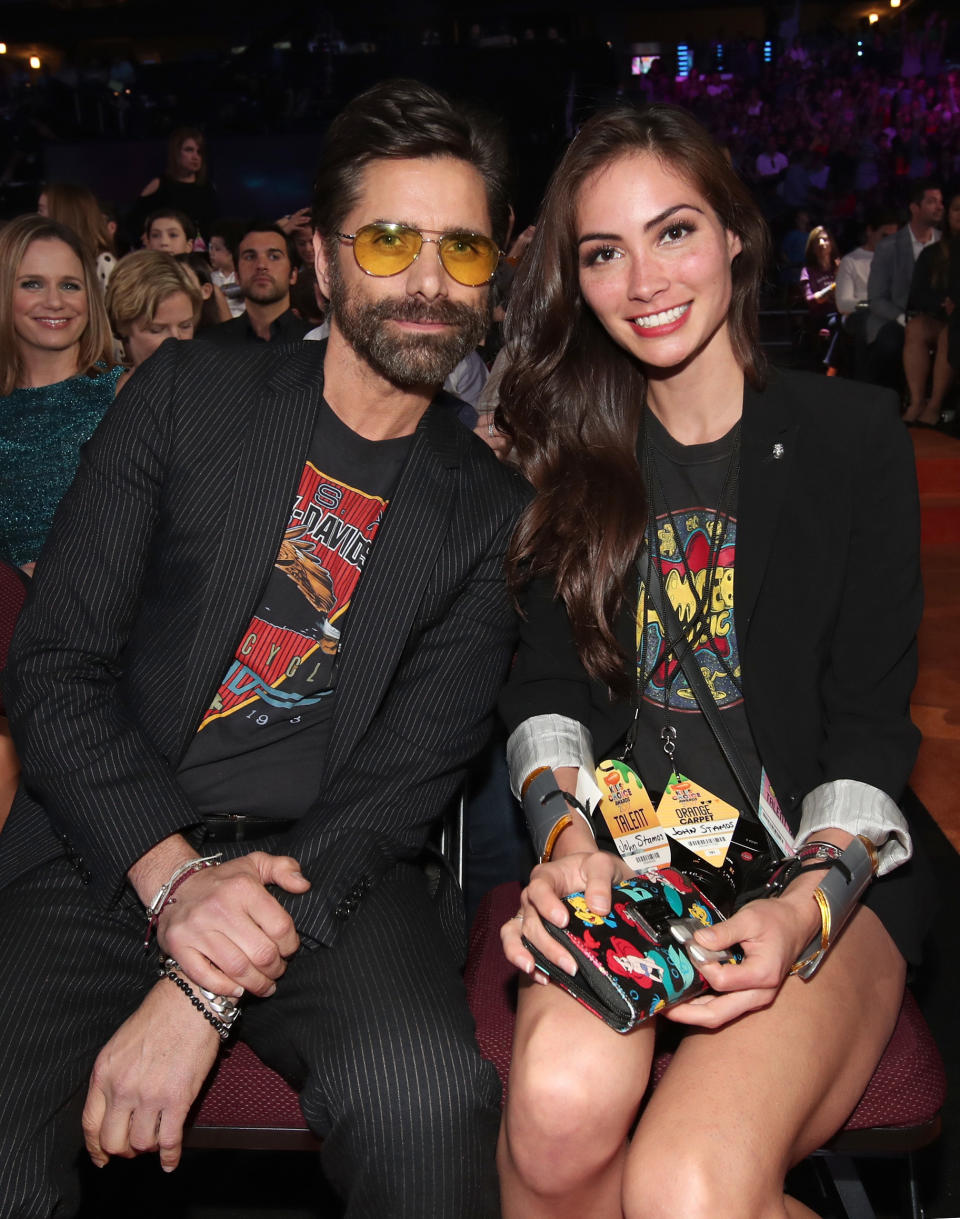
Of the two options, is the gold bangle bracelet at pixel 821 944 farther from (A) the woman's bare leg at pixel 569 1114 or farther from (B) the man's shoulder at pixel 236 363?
(B) the man's shoulder at pixel 236 363

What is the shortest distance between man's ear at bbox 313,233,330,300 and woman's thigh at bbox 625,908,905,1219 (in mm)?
1533

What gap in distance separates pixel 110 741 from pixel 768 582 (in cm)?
114

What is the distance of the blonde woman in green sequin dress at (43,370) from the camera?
3.40 meters

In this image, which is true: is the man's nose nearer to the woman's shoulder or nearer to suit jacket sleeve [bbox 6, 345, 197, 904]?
suit jacket sleeve [bbox 6, 345, 197, 904]

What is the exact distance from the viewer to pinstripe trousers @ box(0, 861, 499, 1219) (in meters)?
1.60

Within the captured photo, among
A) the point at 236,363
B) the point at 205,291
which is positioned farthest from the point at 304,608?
the point at 205,291

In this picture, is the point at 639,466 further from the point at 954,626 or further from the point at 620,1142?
the point at 954,626

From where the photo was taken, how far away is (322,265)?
2.35 metres

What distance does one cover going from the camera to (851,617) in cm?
201

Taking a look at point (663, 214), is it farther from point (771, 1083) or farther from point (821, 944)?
point (771, 1083)

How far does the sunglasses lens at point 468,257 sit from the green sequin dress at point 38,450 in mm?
1645

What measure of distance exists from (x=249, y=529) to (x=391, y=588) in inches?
10.6

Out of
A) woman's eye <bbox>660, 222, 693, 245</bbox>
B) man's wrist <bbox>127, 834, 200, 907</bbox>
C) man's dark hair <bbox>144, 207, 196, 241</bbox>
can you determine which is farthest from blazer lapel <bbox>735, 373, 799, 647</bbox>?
man's dark hair <bbox>144, 207, 196, 241</bbox>

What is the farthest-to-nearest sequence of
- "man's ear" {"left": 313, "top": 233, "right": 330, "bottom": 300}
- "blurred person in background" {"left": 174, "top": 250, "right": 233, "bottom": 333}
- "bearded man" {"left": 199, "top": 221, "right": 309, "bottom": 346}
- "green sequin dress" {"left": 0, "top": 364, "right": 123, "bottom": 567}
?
"blurred person in background" {"left": 174, "top": 250, "right": 233, "bottom": 333}, "bearded man" {"left": 199, "top": 221, "right": 309, "bottom": 346}, "green sequin dress" {"left": 0, "top": 364, "right": 123, "bottom": 567}, "man's ear" {"left": 313, "top": 233, "right": 330, "bottom": 300}
